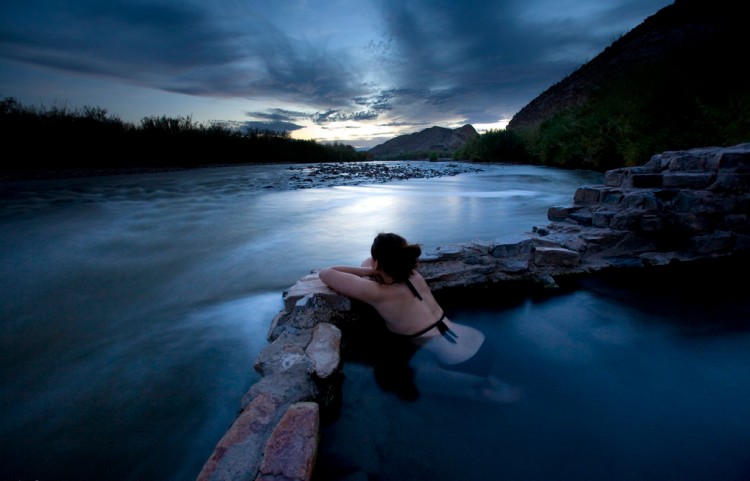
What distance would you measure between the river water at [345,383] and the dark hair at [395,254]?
0.81m

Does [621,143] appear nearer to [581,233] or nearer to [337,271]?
[581,233]

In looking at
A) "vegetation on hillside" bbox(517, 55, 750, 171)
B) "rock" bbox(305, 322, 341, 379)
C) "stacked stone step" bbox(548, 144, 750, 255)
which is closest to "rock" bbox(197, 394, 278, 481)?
"rock" bbox(305, 322, 341, 379)

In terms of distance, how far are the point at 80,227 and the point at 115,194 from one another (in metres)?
4.78

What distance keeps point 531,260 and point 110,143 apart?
21.2 m

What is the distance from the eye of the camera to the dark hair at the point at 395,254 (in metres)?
2.40

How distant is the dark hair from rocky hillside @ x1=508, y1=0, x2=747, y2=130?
16.2 meters

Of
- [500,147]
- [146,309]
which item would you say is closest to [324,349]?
[146,309]

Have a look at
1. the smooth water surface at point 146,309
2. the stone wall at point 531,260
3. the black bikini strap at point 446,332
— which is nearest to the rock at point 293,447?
the stone wall at point 531,260

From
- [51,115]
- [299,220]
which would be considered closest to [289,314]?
[299,220]

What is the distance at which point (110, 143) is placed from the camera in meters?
16.9

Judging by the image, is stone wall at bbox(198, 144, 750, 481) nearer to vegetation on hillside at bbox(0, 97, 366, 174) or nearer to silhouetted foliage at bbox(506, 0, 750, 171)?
silhouetted foliage at bbox(506, 0, 750, 171)

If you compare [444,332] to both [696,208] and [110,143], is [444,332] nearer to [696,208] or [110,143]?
[696,208]

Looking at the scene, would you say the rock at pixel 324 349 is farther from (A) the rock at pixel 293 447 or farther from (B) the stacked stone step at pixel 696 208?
(B) the stacked stone step at pixel 696 208

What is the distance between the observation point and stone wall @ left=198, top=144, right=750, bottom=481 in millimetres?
1403
